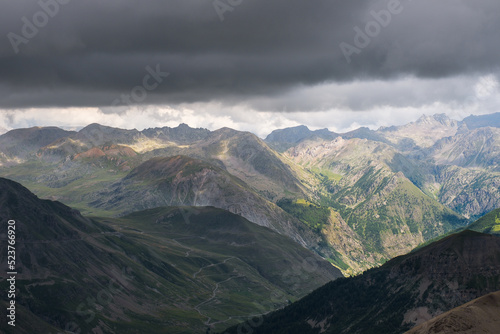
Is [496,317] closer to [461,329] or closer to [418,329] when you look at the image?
[461,329]

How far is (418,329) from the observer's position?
18112 cm

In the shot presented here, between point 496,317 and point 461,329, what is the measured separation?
14026mm

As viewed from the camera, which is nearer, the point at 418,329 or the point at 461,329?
the point at 461,329

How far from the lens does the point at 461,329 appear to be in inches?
6417

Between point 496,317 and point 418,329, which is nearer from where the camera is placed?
point 496,317

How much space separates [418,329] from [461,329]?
68.4ft

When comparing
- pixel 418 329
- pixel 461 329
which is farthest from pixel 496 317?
pixel 418 329

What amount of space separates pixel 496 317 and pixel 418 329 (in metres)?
28.2

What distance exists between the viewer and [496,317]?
165750 mm
